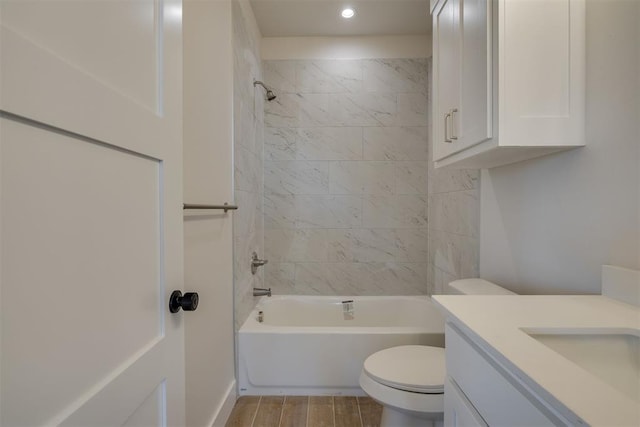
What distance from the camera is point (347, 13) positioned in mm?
2455

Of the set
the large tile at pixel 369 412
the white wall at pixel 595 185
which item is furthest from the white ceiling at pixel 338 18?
the large tile at pixel 369 412

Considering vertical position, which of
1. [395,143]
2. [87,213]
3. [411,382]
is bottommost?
[411,382]

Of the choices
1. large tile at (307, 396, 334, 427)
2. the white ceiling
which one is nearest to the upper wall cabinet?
the white ceiling

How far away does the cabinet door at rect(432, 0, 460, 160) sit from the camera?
135cm

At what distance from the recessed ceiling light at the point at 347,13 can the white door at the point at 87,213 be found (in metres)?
1.93

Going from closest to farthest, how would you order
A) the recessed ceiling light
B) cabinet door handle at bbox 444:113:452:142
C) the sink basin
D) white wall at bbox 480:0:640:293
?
the sink basin, white wall at bbox 480:0:640:293, cabinet door handle at bbox 444:113:452:142, the recessed ceiling light

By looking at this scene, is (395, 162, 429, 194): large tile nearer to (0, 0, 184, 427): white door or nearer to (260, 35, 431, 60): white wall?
(260, 35, 431, 60): white wall

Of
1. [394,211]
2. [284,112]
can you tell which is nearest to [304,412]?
[394,211]

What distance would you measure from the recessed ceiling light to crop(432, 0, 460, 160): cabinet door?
3.25 ft

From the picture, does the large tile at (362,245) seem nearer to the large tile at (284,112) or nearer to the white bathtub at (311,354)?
the white bathtub at (311,354)

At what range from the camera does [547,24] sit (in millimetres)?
1055

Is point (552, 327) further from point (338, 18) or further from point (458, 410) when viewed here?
point (338, 18)

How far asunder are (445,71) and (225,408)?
2.02 meters

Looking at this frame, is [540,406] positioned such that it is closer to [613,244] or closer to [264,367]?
[613,244]
